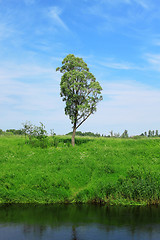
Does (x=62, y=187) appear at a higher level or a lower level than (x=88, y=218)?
higher

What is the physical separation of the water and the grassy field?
1.03 meters

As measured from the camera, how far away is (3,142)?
39.2m

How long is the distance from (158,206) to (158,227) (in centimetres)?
439

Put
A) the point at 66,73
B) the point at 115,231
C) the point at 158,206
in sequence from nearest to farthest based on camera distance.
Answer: the point at 115,231 → the point at 158,206 → the point at 66,73

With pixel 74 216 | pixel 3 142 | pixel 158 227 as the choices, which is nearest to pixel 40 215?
pixel 74 216

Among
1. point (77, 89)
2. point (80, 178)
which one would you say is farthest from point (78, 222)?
point (77, 89)

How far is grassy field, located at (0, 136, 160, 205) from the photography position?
20.1 m

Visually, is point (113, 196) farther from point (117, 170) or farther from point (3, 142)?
point (3, 142)

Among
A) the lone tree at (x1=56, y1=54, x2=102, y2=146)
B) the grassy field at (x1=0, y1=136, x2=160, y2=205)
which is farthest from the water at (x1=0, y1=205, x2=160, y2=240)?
the lone tree at (x1=56, y1=54, x2=102, y2=146)

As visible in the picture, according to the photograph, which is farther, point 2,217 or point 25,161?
point 25,161

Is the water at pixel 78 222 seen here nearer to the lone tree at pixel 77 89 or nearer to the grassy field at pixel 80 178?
the grassy field at pixel 80 178

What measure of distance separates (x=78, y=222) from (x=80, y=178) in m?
6.53

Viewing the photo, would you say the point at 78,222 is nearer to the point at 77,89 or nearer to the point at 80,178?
the point at 80,178

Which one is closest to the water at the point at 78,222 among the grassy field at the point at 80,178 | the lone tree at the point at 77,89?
the grassy field at the point at 80,178
